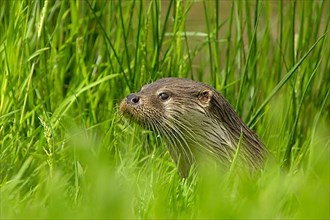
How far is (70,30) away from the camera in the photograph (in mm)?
5547

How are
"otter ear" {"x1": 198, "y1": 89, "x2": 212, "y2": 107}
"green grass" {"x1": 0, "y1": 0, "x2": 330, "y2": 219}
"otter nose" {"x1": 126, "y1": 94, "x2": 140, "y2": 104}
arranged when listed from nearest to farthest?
"green grass" {"x1": 0, "y1": 0, "x2": 330, "y2": 219} < "otter nose" {"x1": 126, "y1": 94, "x2": 140, "y2": 104} < "otter ear" {"x1": 198, "y1": 89, "x2": 212, "y2": 107}

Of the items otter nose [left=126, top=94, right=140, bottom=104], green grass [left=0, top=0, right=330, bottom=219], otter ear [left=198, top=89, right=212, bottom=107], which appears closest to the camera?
green grass [left=0, top=0, right=330, bottom=219]

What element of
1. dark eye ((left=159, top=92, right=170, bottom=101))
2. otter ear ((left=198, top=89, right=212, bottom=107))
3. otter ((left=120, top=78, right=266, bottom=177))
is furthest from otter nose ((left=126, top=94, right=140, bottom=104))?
otter ear ((left=198, top=89, right=212, bottom=107))

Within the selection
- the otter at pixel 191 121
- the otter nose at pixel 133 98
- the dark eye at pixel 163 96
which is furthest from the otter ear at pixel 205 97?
the otter nose at pixel 133 98

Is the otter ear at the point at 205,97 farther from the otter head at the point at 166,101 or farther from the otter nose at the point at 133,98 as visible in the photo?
the otter nose at the point at 133,98

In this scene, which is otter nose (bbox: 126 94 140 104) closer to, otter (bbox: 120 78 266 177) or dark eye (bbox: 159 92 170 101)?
otter (bbox: 120 78 266 177)

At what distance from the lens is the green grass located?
3602 millimetres

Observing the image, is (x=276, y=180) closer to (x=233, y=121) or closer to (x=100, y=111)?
(x=233, y=121)

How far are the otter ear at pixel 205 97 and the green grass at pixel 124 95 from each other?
0.68 ft

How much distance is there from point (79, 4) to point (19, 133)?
4.61ft

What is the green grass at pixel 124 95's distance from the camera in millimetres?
3602

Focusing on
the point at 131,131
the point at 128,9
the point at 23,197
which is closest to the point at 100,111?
the point at 131,131

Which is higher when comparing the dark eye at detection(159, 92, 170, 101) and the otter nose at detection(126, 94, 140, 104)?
the otter nose at detection(126, 94, 140, 104)

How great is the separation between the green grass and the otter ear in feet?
0.68
